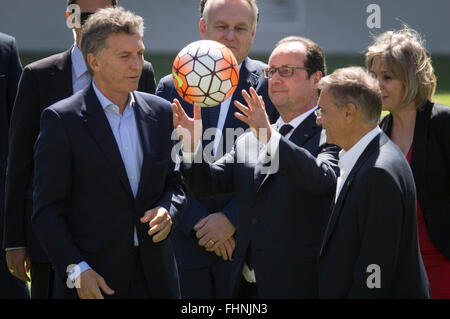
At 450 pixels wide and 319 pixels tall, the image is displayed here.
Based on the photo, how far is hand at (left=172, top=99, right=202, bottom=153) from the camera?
420cm

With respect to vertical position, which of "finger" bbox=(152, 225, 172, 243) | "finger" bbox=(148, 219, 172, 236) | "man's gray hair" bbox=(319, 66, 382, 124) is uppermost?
"man's gray hair" bbox=(319, 66, 382, 124)

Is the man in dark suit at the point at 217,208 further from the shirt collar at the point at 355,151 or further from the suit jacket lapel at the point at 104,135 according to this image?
the shirt collar at the point at 355,151

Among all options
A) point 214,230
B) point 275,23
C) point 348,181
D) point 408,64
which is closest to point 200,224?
point 214,230

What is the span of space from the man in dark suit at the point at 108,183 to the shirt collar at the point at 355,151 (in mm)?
1039

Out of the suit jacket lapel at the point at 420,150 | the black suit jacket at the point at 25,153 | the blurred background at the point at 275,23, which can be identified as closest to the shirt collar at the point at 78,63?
the black suit jacket at the point at 25,153

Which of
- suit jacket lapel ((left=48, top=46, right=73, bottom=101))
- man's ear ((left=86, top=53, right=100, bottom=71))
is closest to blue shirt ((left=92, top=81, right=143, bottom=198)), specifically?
man's ear ((left=86, top=53, right=100, bottom=71))

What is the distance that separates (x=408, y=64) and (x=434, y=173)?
0.78 meters

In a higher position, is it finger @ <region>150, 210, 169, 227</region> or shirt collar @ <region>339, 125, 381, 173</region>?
shirt collar @ <region>339, 125, 381, 173</region>

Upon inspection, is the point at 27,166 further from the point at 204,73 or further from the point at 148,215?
the point at 204,73

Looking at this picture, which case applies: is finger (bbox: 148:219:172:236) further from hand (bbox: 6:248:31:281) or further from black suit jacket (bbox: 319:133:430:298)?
hand (bbox: 6:248:31:281)

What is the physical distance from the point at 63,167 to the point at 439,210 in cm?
253

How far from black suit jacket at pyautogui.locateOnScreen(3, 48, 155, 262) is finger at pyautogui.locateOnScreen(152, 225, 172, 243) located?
1.03m
